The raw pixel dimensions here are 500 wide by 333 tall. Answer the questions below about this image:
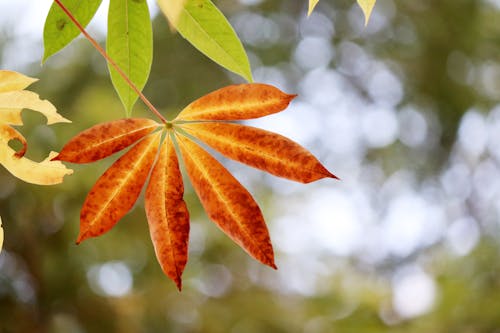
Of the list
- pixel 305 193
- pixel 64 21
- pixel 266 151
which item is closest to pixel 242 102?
pixel 266 151

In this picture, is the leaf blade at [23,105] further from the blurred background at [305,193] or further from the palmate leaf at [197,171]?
the blurred background at [305,193]

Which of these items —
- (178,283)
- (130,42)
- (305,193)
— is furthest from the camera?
(305,193)

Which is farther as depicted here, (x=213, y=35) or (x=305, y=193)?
(x=305, y=193)

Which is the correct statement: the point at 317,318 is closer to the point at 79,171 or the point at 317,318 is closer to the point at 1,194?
the point at 79,171

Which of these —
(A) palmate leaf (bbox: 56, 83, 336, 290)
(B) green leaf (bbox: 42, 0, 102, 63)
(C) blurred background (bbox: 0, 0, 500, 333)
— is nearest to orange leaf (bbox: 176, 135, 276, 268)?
(A) palmate leaf (bbox: 56, 83, 336, 290)

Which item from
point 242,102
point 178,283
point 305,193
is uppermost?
point 305,193

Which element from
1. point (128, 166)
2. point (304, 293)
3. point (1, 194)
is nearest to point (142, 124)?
point (128, 166)

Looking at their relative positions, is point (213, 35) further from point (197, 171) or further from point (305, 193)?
point (305, 193)
